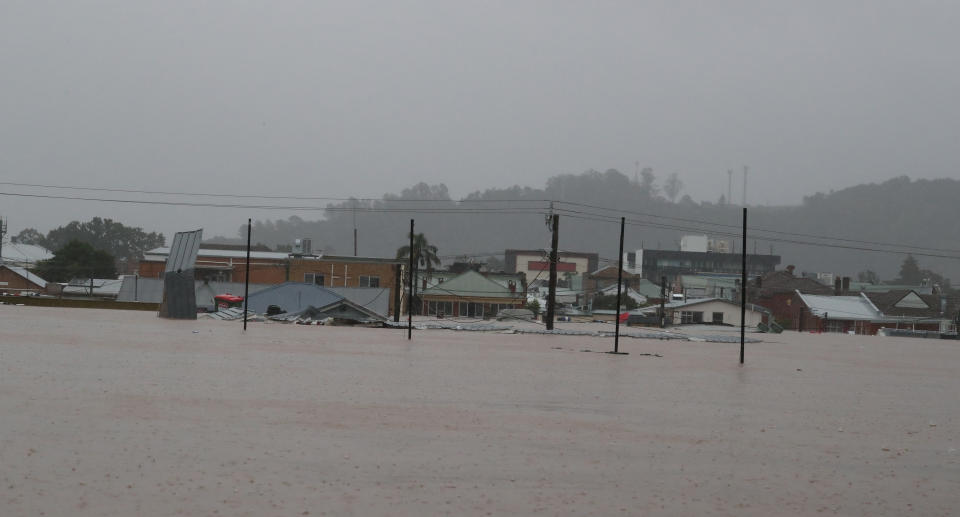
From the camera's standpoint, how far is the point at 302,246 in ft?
250

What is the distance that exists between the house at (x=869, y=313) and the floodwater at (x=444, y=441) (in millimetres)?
62121

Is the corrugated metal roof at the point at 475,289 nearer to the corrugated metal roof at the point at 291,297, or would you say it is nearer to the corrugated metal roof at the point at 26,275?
the corrugated metal roof at the point at 291,297

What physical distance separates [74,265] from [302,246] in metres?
29.0

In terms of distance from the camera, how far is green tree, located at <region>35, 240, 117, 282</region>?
91.3 m

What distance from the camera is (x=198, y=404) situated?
437 inches

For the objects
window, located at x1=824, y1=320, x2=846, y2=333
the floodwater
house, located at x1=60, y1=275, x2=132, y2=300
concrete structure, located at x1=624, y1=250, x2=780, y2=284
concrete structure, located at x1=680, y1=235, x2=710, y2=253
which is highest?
concrete structure, located at x1=680, y1=235, x2=710, y2=253

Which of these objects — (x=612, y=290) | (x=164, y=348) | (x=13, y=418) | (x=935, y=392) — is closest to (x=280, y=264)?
(x=612, y=290)

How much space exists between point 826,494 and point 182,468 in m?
5.23

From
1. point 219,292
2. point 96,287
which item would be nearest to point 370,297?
point 219,292

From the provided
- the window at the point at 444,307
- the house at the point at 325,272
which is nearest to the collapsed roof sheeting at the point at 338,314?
the house at the point at 325,272

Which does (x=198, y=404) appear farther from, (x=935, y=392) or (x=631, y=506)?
(x=935, y=392)

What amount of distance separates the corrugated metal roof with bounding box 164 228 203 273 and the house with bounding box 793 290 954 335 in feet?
169

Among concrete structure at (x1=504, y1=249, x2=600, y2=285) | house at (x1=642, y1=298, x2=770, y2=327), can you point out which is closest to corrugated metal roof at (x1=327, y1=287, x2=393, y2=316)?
house at (x1=642, y1=298, x2=770, y2=327)

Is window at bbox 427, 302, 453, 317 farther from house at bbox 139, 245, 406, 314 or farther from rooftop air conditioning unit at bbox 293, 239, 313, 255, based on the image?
rooftop air conditioning unit at bbox 293, 239, 313, 255
